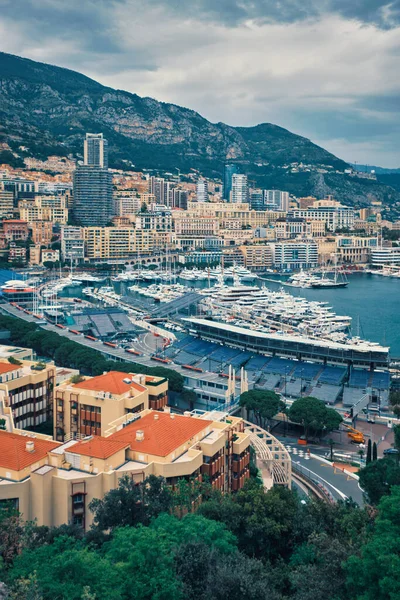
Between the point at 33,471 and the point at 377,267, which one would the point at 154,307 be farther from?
the point at 377,267

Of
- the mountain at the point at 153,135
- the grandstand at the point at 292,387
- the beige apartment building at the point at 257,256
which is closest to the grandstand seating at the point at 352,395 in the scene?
the grandstand at the point at 292,387

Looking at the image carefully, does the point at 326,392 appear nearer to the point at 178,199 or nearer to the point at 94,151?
the point at 94,151

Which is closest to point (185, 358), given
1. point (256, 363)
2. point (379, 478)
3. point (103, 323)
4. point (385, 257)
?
point (256, 363)

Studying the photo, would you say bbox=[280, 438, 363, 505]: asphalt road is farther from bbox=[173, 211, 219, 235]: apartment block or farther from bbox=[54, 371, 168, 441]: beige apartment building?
bbox=[173, 211, 219, 235]: apartment block

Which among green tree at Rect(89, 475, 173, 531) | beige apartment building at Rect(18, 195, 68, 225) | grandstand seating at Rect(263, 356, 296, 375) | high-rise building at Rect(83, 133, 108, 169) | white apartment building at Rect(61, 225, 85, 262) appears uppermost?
high-rise building at Rect(83, 133, 108, 169)

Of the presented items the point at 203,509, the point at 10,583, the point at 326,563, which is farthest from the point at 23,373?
the point at 326,563

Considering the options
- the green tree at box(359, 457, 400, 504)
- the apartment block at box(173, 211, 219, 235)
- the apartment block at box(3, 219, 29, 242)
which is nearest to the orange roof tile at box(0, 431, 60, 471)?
the green tree at box(359, 457, 400, 504)

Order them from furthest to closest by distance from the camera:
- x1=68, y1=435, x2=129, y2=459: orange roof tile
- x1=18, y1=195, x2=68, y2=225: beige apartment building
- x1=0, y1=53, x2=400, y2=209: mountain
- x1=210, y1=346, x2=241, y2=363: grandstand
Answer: x1=0, y1=53, x2=400, y2=209: mountain
x1=18, y1=195, x2=68, y2=225: beige apartment building
x1=210, y1=346, x2=241, y2=363: grandstand
x1=68, y1=435, x2=129, y2=459: orange roof tile

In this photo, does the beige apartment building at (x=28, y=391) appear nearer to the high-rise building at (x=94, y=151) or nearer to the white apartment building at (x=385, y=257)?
the white apartment building at (x=385, y=257)
